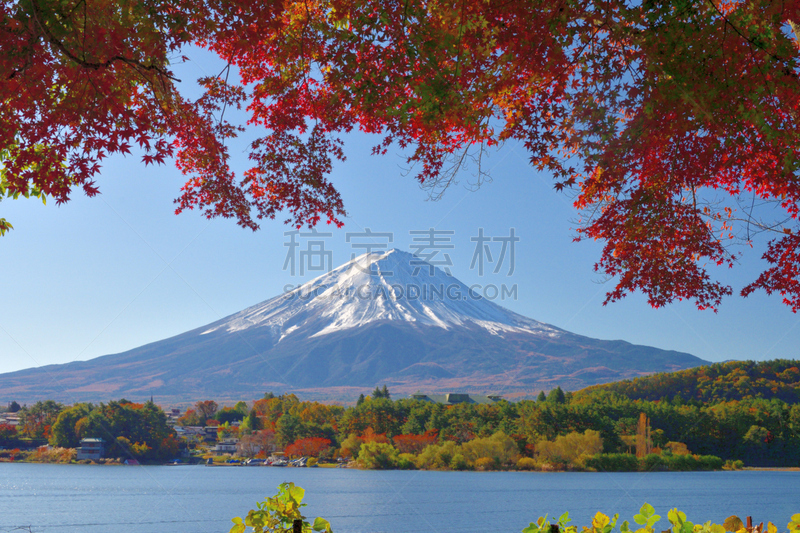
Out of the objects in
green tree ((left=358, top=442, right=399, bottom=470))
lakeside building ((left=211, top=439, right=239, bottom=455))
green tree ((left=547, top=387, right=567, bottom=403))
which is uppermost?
green tree ((left=547, top=387, right=567, bottom=403))

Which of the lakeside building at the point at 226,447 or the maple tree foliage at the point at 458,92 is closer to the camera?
the maple tree foliage at the point at 458,92

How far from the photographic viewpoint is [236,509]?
30797mm

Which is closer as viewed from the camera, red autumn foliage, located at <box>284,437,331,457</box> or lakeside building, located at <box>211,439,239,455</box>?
red autumn foliage, located at <box>284,437,331,457</box>

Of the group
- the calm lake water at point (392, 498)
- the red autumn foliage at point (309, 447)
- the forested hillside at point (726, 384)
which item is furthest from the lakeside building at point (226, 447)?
the forested hillside at point (726, 384)

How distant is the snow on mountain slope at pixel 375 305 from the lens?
378ft

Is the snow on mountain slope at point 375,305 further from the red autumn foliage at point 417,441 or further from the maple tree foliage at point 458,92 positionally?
the maple tree foliage at point 458,92

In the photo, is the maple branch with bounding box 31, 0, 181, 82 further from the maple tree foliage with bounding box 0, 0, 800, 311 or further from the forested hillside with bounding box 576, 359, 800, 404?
the forested hillside with bounding box 576, 359, 800, 404

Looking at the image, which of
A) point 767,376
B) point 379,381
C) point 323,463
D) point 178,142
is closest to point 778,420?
point 767,376

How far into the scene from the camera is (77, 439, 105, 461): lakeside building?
179 ft

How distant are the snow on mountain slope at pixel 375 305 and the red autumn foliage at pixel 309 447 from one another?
2286 inches

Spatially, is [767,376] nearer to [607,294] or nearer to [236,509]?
[236,509]

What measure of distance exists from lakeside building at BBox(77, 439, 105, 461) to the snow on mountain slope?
5510 centimetres

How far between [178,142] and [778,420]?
50.5 meters

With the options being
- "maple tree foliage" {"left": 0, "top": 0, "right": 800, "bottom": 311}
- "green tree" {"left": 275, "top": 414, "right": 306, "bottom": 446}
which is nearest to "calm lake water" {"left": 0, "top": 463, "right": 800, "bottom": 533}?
"green tree" {"left": 275, "top": 414, "right": 306, "bottom": 446}
